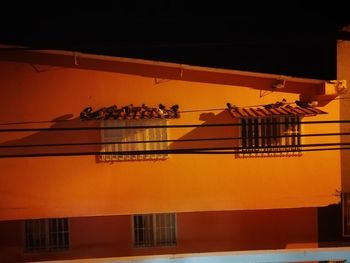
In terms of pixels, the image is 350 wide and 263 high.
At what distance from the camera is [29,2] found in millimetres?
9234

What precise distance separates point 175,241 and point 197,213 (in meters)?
0.94

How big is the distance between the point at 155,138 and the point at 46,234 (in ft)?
12.9

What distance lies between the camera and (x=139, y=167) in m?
9.44

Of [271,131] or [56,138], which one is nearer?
[56,138]

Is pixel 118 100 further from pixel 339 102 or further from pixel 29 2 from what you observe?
pixel 339 102

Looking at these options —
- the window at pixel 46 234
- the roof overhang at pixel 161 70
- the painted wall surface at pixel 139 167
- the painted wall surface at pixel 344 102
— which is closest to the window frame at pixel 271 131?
the painted wall surface at pixel 139 167

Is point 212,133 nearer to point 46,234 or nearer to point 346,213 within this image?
point 346,213

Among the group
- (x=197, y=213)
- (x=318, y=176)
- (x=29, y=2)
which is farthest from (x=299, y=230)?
(x=29, y=2)

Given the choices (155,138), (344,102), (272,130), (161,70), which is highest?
(161,70)

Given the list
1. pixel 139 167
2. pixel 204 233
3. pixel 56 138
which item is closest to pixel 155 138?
pixel 139 167

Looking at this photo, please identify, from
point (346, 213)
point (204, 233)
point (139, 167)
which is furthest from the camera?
point (204, 233)

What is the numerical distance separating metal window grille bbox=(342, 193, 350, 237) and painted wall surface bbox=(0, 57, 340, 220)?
42 cm

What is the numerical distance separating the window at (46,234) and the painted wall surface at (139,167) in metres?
1.09

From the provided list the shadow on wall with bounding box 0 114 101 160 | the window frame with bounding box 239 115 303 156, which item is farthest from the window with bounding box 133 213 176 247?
the window frame with bounding box 239 115 303 156
